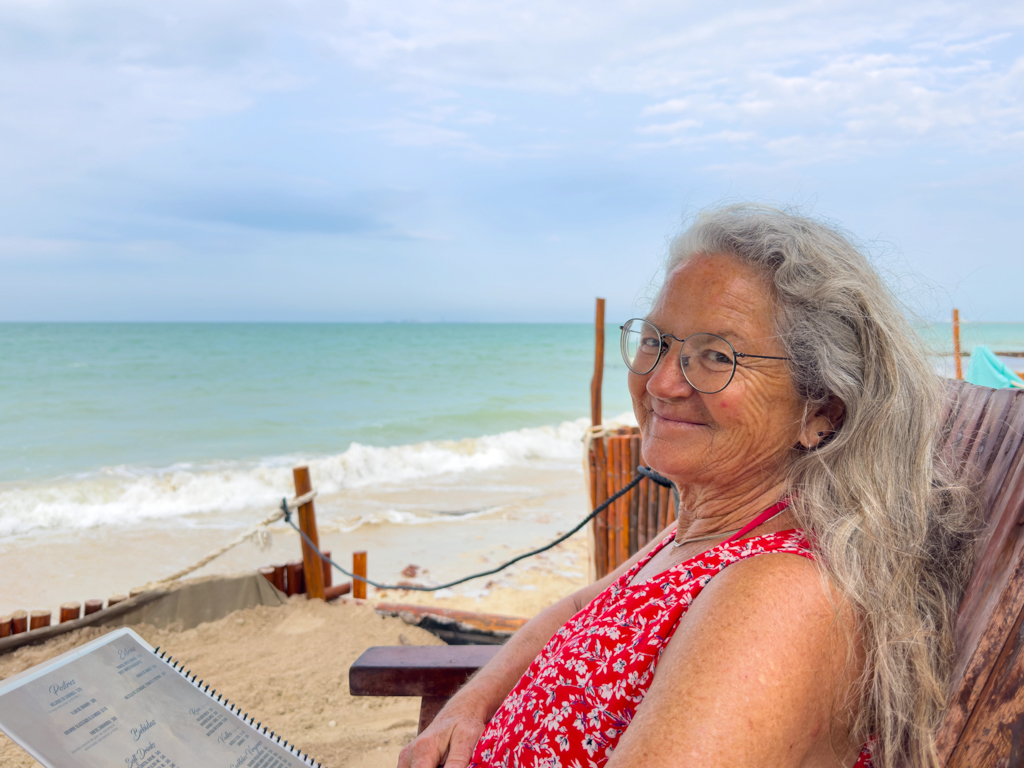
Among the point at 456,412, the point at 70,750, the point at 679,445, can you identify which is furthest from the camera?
the point at 456,412

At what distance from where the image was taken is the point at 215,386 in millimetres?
21719

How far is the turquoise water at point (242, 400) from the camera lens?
12984 millimetres

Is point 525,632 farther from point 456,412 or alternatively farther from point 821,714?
point 456,412

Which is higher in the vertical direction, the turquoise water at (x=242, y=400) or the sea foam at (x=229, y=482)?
the turquoise water at (x=242, y=400)

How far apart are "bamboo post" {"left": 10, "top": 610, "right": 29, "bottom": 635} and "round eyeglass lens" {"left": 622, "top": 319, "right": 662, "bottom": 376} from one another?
11.5ft

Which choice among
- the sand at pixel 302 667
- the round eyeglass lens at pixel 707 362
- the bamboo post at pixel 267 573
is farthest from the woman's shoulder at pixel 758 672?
the bamboo post at pixel 267 573

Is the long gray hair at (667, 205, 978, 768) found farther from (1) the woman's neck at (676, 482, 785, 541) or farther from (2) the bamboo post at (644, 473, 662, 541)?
(2) the bamboo post at (644, 473, 662, 541)

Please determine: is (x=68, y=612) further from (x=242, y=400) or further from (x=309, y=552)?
(x=242, y=400)

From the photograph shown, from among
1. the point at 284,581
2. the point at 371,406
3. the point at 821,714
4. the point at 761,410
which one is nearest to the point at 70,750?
the point at 821,714

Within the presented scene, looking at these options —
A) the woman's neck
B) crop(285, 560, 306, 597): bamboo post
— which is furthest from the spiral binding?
crop(285, 560, 306, 597): bamboo post

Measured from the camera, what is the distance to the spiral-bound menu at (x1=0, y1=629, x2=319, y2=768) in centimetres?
104

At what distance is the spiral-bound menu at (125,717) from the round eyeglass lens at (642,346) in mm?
1125

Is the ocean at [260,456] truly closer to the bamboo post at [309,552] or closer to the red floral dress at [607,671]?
the red floral dress at [607,671]

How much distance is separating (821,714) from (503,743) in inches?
22.5
